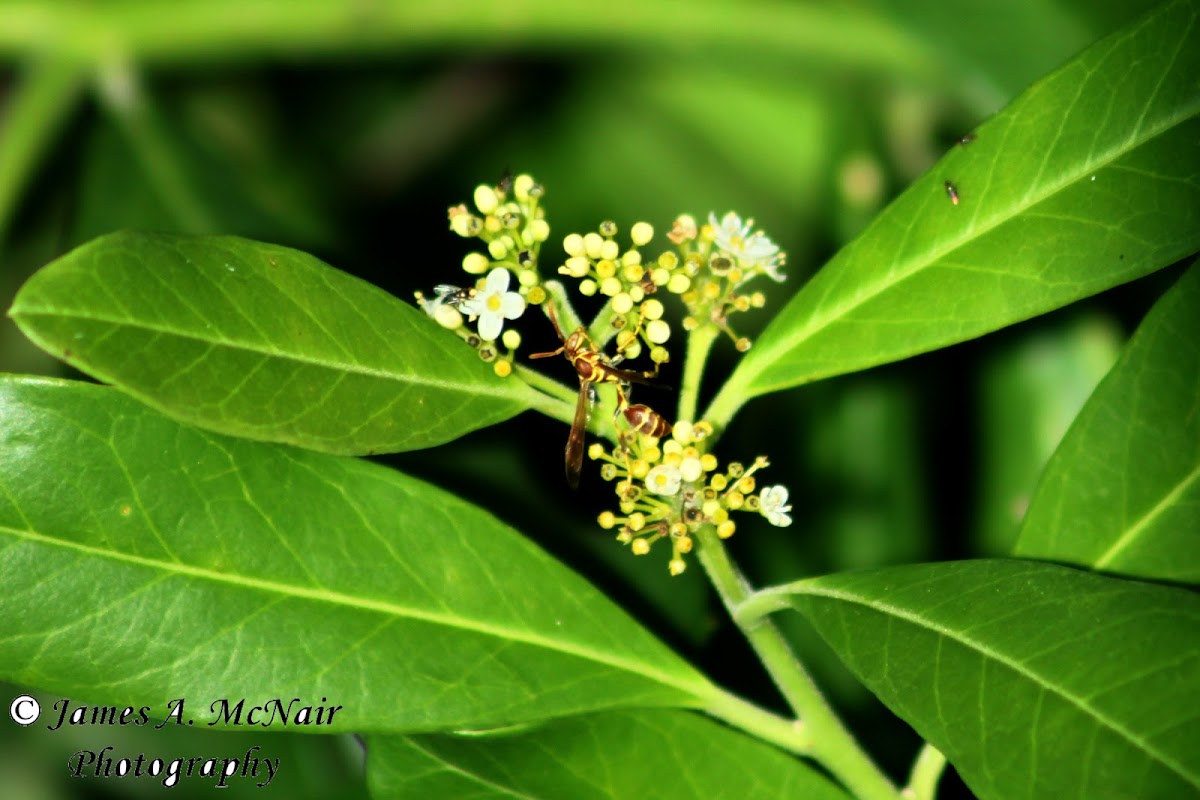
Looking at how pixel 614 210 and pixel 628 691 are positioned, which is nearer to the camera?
pixel 628 691

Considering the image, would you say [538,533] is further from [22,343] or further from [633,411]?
[22,343]

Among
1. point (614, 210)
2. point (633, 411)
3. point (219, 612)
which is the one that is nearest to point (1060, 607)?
point (633, 411)

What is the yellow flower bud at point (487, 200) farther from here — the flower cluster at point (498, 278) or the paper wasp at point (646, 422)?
the paper wasp at point (646, 422)

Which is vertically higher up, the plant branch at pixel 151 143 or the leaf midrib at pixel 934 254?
the plant branch at pixel 151 143

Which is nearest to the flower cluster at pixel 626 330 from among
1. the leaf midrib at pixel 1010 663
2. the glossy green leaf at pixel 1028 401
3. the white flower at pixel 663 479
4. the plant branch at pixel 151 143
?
the white flower at pixel 663 479

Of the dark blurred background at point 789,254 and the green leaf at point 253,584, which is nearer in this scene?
the green leaf at point 253,584

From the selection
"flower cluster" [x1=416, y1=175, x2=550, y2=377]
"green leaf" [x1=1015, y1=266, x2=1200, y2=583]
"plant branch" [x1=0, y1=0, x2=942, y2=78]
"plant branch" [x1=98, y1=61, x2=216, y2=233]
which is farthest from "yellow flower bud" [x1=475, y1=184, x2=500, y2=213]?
"plant branch" [x1=0, y1=0, x2=942, y2=78]
